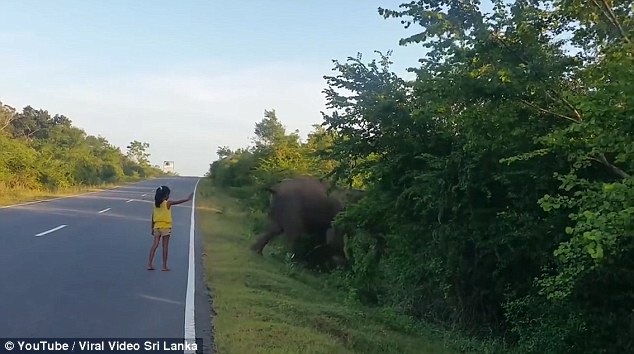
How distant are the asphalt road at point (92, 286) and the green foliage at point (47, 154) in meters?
22.5

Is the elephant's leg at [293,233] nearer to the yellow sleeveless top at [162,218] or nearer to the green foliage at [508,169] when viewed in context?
the green foliage at [508,169]

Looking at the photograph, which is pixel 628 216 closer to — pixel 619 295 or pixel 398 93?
pixel 619 295

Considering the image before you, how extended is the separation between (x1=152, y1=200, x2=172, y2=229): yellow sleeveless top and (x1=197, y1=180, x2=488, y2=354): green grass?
107 cm

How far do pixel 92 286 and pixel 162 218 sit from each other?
90.7 inches

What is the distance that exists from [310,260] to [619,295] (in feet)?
30.0

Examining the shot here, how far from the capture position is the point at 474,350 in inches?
352

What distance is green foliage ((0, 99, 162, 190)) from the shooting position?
128 feet

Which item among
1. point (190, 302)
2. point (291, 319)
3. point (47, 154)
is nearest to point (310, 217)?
point (190, 302)

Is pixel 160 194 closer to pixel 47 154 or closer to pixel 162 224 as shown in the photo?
pixel 162 224

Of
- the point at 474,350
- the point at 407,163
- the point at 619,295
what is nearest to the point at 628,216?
the point at 619,295

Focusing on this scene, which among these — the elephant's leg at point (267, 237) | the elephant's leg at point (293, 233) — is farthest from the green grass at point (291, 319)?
the elephant's leg at point (267, 237)

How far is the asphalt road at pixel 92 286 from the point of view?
7.28m

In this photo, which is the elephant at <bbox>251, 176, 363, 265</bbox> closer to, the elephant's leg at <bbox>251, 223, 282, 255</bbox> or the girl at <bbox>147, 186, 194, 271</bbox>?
the elephant's leg at <bbox>251, 223, 282, 255</bbox>

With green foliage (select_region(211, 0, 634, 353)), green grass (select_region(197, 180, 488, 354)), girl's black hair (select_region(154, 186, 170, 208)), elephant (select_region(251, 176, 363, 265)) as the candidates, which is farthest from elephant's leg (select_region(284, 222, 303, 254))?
girl's black hair (select_region(154, 186, 170, 208))
